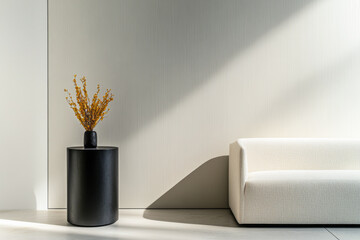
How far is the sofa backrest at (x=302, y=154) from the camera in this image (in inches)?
118

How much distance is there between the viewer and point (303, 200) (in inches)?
99.8

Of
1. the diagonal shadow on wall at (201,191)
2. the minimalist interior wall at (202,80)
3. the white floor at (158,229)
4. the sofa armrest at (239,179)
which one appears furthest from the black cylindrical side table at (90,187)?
the sofa armrest at (239,179)

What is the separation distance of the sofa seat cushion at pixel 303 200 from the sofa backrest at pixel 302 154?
450 millimetres

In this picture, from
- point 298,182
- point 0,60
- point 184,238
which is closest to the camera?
point 184,238

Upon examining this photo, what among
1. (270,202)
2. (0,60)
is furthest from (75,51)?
(270,202)

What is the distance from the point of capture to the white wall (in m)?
3.11

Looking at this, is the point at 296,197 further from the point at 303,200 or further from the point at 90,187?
the point at 90,187

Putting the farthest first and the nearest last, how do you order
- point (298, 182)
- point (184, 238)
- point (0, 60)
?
point (0, 60) → point (298, 182) → point (184, 238)

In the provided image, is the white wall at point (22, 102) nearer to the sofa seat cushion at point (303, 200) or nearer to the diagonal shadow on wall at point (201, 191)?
the diagonal shadow on wall at point (201, 191)

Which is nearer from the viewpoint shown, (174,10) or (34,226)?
(34,226)

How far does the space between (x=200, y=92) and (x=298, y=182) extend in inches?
45.8

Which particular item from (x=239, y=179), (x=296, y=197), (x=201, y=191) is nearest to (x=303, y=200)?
(x=296, y=197)

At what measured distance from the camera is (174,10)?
3189 mm

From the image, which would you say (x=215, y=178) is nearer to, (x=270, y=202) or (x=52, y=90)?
(x=270, y=202)
